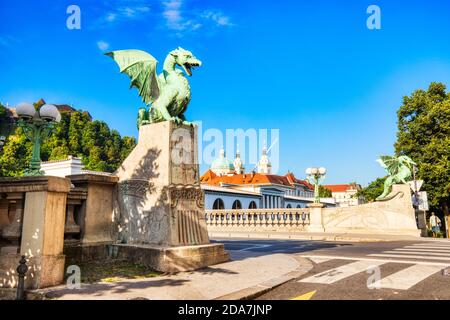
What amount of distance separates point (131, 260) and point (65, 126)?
251 feet

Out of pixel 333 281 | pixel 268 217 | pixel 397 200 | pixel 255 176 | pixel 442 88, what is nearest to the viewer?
pixel 333 281

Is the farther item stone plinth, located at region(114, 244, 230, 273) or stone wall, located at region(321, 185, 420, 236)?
stone wall, located at region(321, 185, 420, 236)

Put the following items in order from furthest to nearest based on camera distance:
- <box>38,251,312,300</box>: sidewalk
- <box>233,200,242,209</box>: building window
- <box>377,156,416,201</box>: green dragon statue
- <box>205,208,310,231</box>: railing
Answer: <box>233,200,242,209</box>: building window < <box>205,208,310,231</box>: railing < <box>377,156,416,201</box>: green dragon statue < <box>38,251,312,300</box>: sidewalk

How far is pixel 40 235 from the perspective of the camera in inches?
205

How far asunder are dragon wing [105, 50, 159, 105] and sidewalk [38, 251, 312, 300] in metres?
4.46

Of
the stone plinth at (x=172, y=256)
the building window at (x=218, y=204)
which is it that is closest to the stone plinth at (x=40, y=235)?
the stone plinth at (x=172, y=256)

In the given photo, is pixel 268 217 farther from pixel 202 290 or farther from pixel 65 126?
pixel 65 126

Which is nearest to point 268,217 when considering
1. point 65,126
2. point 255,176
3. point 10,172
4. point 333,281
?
point 333,281

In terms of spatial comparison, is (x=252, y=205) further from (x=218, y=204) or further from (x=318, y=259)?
(x=318, y=259)

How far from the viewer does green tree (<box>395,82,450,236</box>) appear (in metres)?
22.8

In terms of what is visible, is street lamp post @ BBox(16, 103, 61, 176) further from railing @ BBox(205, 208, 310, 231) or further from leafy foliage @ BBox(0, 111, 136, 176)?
leafy foliage @ BBox(0, 111, 136, 176)

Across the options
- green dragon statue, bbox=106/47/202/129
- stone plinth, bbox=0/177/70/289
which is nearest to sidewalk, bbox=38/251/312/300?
stone plinth, bbox=0/177/70/289

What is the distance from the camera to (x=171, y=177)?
7316 millimetres

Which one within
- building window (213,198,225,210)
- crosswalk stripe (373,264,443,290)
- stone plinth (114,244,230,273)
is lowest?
crosswalk stripe (373,264,443,290)
